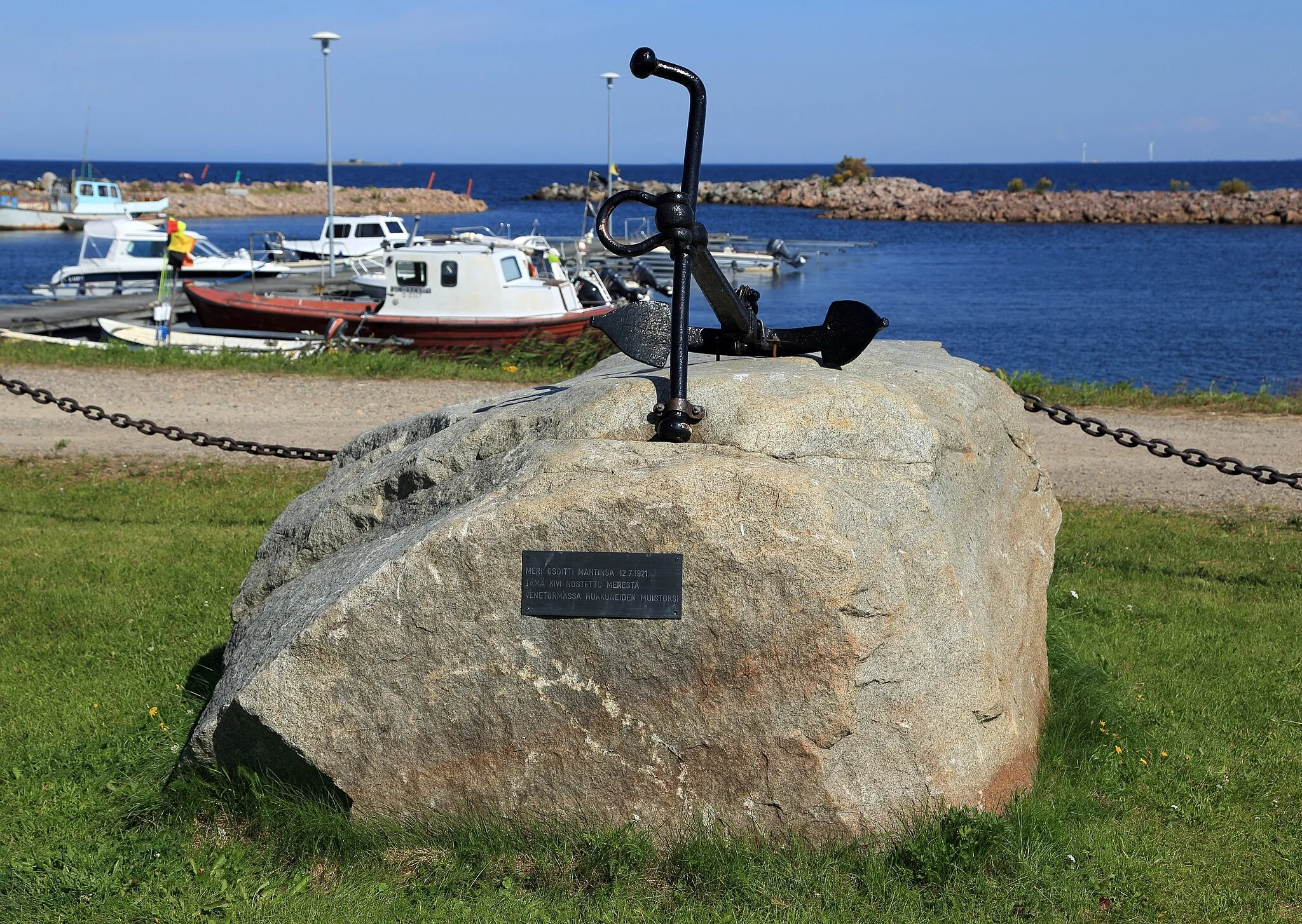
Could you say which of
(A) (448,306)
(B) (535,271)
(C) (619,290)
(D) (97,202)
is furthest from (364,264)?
(D) (97,202)

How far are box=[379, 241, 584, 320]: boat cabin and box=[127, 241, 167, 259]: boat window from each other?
41.8 feet

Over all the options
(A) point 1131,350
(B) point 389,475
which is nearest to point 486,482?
(B) point 389,475

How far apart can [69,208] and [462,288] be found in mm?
46227

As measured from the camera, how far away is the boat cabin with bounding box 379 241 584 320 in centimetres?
1912

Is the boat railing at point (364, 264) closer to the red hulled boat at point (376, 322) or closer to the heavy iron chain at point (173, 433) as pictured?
the red hulled boat at point (376, 322)

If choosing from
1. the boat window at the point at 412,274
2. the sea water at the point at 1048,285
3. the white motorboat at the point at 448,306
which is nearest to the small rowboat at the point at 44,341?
the white motorboat at the point at 448,306

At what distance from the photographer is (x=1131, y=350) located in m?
25.1

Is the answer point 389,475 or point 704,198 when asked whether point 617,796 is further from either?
point 704,198

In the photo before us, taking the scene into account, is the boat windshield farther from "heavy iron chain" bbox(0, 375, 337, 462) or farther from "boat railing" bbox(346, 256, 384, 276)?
"heavy iron chain" bbox(0, 375, 337, 462)

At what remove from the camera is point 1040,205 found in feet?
251

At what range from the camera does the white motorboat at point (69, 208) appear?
50.2 m

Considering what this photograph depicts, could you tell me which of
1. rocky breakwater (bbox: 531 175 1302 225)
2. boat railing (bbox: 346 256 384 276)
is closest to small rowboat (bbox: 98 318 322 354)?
boat railing (bbox: 346 256 384 276)

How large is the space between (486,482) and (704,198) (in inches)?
3949

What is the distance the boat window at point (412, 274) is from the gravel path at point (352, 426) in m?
5.39
